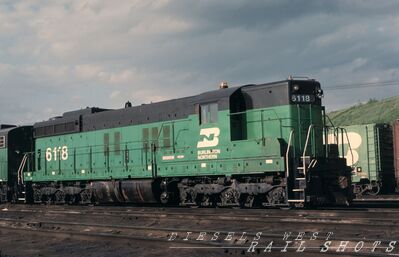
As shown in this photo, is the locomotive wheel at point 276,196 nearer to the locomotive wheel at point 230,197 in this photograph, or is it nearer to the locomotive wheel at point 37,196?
the locomotive wheel at point 230,197

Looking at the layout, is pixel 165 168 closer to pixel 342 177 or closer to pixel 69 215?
pixel 69 215

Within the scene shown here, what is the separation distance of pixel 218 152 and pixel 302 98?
10.4 ft

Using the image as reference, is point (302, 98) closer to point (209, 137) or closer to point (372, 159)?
point (209, 137)

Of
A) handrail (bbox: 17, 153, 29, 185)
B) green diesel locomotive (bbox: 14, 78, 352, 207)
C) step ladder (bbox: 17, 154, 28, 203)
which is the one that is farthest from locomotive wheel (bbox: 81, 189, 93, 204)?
handrail (bbox: 17, 153, 29, 185)

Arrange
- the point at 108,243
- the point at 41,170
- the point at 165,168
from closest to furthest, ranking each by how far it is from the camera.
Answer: the point at 108,243
the point at 165,168
the point at 41,170

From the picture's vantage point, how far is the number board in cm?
1508

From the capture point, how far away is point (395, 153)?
81.0 feet

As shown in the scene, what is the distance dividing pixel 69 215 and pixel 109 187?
10.5ft

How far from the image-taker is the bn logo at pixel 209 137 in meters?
16.1

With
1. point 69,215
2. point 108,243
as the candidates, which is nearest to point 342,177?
point 108,243

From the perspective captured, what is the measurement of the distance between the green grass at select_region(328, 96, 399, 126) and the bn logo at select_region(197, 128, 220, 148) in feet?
136

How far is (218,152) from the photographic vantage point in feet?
52.4

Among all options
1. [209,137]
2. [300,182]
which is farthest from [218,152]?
[300,182]

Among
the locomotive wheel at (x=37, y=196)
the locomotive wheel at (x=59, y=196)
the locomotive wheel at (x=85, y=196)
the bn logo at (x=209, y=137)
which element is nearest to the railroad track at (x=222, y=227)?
the bn logo at (x=209, y=137)
